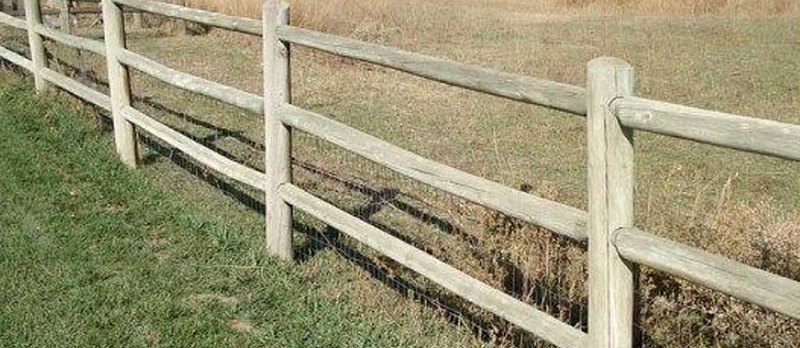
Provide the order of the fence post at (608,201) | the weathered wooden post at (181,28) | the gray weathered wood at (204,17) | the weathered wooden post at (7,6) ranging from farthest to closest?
the weathered wooden post at (181,28)
the weathered wooden post at (7,6)
the gray weathered wood at (204,17)
the fence post at (608,201)

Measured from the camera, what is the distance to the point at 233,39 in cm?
1573

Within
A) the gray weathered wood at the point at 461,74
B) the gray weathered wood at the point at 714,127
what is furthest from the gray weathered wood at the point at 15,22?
the gray weathered wood at the point at 714,127

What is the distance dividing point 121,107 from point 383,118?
11.4 feet

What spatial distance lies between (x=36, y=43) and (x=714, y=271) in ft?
26.9

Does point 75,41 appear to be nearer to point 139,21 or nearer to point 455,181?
point 455,181

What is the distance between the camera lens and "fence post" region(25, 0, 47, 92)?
8922mm

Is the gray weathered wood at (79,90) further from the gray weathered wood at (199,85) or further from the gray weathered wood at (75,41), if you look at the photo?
the gray weathered wood at (199,85)

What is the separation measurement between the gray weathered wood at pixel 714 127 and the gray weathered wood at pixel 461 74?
278 mm

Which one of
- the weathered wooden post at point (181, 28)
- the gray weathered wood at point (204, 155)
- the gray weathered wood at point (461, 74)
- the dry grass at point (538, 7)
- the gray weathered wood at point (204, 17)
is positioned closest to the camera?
the gray weathered wood at point (461, 74)

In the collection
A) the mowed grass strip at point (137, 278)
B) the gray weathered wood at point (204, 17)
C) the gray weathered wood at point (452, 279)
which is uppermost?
the gray weathered wood at point (204, 17)

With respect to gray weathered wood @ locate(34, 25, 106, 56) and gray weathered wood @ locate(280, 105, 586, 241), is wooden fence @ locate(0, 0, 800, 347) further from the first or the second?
gray weathered wood @ locate(34, 25, 106, 56)

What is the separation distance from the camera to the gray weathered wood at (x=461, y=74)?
305 centimetres

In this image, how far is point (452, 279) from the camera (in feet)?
12.1

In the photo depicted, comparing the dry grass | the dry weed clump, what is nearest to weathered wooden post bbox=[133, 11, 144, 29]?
the dry grass
